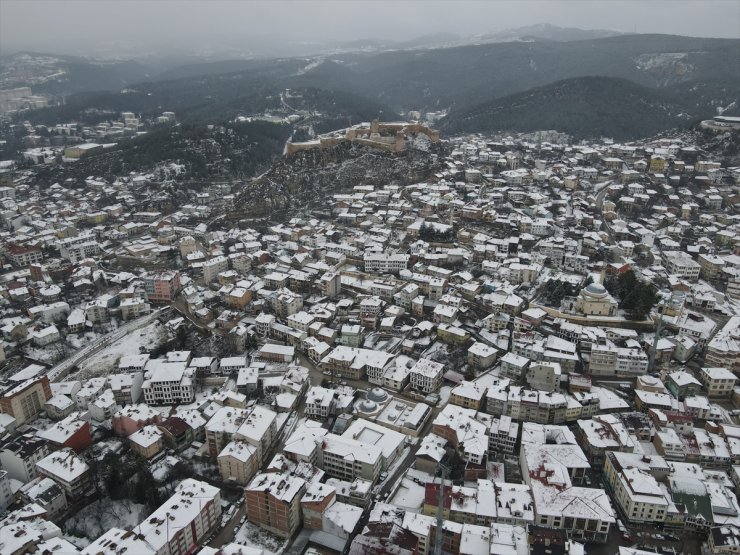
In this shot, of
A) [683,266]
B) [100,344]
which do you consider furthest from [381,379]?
[683,266]

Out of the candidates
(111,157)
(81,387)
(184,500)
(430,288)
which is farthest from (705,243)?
(111,157)

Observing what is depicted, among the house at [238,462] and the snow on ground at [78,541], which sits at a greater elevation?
the house at [238,462]

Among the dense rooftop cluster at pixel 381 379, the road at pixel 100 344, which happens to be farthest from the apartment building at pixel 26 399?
the road at pixel 100 344

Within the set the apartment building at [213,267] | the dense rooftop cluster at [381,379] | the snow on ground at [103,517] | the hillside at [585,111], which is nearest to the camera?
the dense rooftop cluster at [381,379]

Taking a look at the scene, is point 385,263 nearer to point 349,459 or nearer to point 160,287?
point 160,287

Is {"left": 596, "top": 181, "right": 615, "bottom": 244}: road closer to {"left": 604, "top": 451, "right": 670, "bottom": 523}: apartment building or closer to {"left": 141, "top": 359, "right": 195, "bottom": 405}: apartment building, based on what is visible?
{"left": 604, "top": 451, "right": 670, "bottom": 523}: apartment building

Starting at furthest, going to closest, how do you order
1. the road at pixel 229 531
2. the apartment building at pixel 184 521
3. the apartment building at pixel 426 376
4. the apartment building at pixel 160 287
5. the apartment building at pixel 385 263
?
the apartment building at pixel 385 263, the apartment building at pixel 160 287, the apartment building at pixel 426 376, the road at pixel 229 531, the apartment building at pixel 184 521

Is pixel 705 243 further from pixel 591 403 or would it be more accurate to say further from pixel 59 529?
pixel 59 529

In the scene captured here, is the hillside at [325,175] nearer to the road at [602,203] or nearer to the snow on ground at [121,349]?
the road at [602,203]
